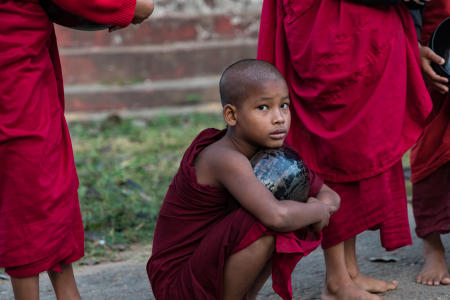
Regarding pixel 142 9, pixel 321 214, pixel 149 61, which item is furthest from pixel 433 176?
pixel 149 61

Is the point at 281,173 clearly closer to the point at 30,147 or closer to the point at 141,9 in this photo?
the point at 141,9

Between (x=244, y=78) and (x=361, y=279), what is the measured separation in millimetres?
1032

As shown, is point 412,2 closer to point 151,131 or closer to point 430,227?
point 430,227

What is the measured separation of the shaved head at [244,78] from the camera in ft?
8.15

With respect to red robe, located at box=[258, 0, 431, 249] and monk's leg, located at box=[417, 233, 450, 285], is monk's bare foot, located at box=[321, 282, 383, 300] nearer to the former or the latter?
red robe, located at box=[258, 0, 431, 249]

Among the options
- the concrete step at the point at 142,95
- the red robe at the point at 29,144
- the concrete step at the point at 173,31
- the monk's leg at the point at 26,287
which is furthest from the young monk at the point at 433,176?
the concrete step at the point at 173,31

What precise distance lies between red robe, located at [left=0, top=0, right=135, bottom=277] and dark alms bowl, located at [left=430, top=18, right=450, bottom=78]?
129 cm

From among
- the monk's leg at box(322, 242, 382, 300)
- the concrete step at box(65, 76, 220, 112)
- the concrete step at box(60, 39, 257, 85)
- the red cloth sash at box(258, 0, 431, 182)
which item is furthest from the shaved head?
the concrete step at box(60, 39, 257, 85)

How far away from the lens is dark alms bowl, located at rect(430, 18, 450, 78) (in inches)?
116

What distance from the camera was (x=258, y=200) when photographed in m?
2.35

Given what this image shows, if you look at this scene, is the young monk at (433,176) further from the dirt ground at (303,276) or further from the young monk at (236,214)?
the young monk at (236,214)

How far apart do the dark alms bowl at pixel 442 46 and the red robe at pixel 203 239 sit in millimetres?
765

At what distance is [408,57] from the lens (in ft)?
9.41

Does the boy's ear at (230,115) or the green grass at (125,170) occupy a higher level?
the boy's ear at (230,115)
